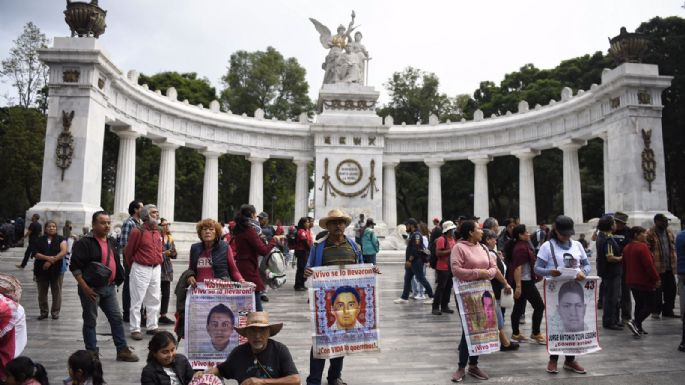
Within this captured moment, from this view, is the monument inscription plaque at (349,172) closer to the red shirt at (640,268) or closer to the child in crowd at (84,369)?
the red shirt at (640,268)

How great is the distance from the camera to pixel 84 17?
23.8 m

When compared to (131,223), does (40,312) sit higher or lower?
lower

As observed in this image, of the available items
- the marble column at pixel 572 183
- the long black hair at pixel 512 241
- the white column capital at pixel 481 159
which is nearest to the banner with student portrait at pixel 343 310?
the long black hair at pixel 512 241

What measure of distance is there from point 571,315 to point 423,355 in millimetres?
2391

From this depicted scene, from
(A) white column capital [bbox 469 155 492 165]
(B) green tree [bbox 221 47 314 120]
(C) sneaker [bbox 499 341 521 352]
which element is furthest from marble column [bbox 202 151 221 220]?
(C) sneaker [bbox 499 341 521 352]

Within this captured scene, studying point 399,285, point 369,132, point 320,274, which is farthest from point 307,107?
point 320,274

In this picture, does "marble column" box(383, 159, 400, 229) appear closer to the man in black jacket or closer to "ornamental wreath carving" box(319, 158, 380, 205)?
"ornamental wreath carving" box(319, 158, 380, 205)

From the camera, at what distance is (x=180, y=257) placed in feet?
86.0

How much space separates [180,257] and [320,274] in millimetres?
21672

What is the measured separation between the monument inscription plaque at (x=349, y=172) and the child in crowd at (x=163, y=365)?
28454 mm

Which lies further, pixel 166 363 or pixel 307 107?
pixel 307 107

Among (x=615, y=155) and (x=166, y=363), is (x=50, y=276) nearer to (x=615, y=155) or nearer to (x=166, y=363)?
(x=166, y=363)

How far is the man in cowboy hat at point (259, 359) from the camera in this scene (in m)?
4.66

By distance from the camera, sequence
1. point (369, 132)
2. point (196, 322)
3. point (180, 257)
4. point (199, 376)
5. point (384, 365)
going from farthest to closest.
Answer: point (369, 132) < point (180, 257) < point (384, 365) < point (196, 322) < point (199, 376)
